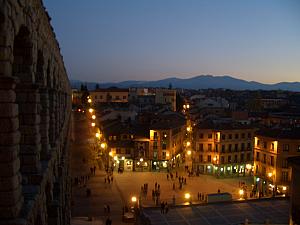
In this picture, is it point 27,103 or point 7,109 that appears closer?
point 7,109

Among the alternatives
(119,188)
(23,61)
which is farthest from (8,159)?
(119,188)

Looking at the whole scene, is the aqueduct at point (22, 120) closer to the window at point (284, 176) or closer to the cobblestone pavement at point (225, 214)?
the cobblestone pavement at point (225, 214)

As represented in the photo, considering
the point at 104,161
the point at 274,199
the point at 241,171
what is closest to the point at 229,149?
the point at 241,171

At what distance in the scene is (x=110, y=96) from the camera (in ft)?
531

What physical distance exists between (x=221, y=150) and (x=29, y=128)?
58412 millimetres

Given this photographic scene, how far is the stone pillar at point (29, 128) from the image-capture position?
1020 centimetres

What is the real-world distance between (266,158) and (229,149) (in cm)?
1120

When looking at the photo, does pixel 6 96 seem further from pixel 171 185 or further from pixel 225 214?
pixel 171 185

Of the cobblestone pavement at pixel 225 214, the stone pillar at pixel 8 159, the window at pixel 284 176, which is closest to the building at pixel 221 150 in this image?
the window at pixel 284 176

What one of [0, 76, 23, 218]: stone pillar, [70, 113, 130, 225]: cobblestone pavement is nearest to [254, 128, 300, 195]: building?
[70, 113, 130, 225]: cobblestone pavement

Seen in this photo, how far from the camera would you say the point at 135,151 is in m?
67.7

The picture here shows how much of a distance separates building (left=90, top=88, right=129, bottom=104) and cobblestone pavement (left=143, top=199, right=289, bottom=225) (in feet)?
413

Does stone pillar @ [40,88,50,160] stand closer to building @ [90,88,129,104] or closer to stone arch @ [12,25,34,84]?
stone arch @ [12,25,34,84]

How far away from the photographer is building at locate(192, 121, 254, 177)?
66.8 meters
